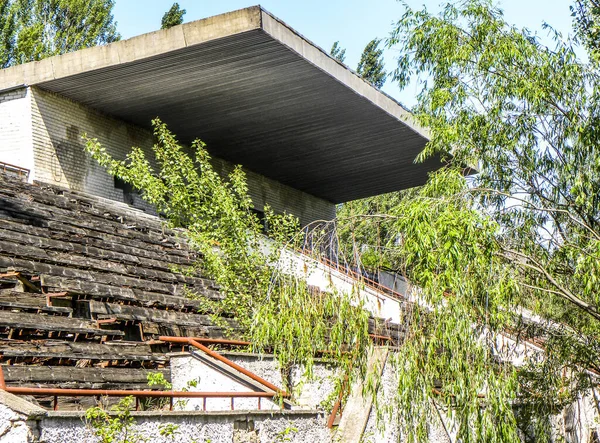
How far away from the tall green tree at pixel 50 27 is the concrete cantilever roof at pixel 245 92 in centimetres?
1629

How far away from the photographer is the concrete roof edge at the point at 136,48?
1377cm

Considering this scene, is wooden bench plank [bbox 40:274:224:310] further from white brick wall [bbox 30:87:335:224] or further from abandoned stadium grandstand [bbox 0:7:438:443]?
white brick wall [bbox 30:87:335:224]

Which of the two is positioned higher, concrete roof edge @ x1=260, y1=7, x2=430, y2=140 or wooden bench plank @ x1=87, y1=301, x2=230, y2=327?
concrete roof edge @ x1=260, y1=7, x2=430, y2=140

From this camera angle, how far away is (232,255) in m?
13.0

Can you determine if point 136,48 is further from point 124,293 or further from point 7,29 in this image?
point 7,29

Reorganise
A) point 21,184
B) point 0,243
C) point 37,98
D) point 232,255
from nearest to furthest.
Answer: point 0,243, point 232,255, point 21,184, point 37,98

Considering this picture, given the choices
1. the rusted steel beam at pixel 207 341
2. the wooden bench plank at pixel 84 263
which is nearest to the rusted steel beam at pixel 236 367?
A: the rusted steel beam at pixel 207 341

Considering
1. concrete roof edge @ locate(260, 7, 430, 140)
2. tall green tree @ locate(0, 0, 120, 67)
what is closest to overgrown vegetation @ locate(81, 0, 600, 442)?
concrete roof edge @ locate(260, 7, 430, 140)

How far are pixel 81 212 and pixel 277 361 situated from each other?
5.88m

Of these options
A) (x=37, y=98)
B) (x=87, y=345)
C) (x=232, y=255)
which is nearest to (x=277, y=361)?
(x=87, y=345)

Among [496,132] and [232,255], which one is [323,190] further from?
[496,132]

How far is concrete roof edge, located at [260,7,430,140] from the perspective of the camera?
45.9 feet

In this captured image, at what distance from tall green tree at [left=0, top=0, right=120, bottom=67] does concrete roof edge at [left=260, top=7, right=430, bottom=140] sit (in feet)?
64.5

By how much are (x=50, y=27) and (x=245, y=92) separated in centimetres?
2252
